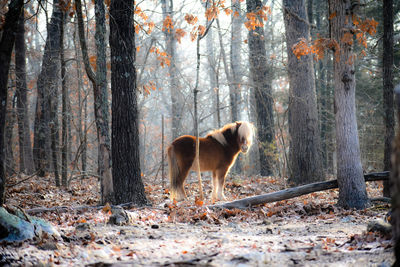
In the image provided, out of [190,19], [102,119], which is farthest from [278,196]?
[190,19]

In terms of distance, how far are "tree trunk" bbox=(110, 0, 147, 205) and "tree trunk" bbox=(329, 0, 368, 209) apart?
3959 mm

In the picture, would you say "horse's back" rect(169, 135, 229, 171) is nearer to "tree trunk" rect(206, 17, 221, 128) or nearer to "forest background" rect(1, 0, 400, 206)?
"forest background" rect(1, 0, 400, 206)

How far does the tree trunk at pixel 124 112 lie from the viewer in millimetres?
6934

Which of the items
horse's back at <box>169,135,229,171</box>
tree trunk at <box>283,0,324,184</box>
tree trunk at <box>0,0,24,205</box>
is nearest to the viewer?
tree trunk at <box>0,0,24,205</box>

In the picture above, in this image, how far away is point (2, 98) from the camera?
4289mm

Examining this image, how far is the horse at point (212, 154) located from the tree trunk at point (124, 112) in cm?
221

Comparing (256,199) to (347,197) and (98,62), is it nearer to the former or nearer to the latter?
(347,197)

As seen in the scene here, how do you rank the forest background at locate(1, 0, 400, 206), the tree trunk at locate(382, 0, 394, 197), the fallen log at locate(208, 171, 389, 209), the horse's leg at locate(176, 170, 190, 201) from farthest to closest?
the horse's leg at locate(176, 170, 190, 201), the forest background at locate(1, 0, 400, 206), the tree trunk at locate(382, 0, 394, 197), the fallen log at locate(208, 171, 389, 209)

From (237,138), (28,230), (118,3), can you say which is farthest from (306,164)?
(28,230)

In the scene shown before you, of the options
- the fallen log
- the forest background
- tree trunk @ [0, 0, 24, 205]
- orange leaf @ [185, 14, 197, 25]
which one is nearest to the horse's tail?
the forest background

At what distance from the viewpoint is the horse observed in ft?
30.2

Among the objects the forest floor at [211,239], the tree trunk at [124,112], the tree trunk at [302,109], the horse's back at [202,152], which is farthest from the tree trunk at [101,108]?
the tree trunk at [302,109]

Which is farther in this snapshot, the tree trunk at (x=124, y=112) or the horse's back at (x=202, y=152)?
the horse's back at (x=202, y=152)

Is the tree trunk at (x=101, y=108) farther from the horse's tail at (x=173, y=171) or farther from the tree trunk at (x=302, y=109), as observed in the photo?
the tree trunk at (x=302, y=109)
